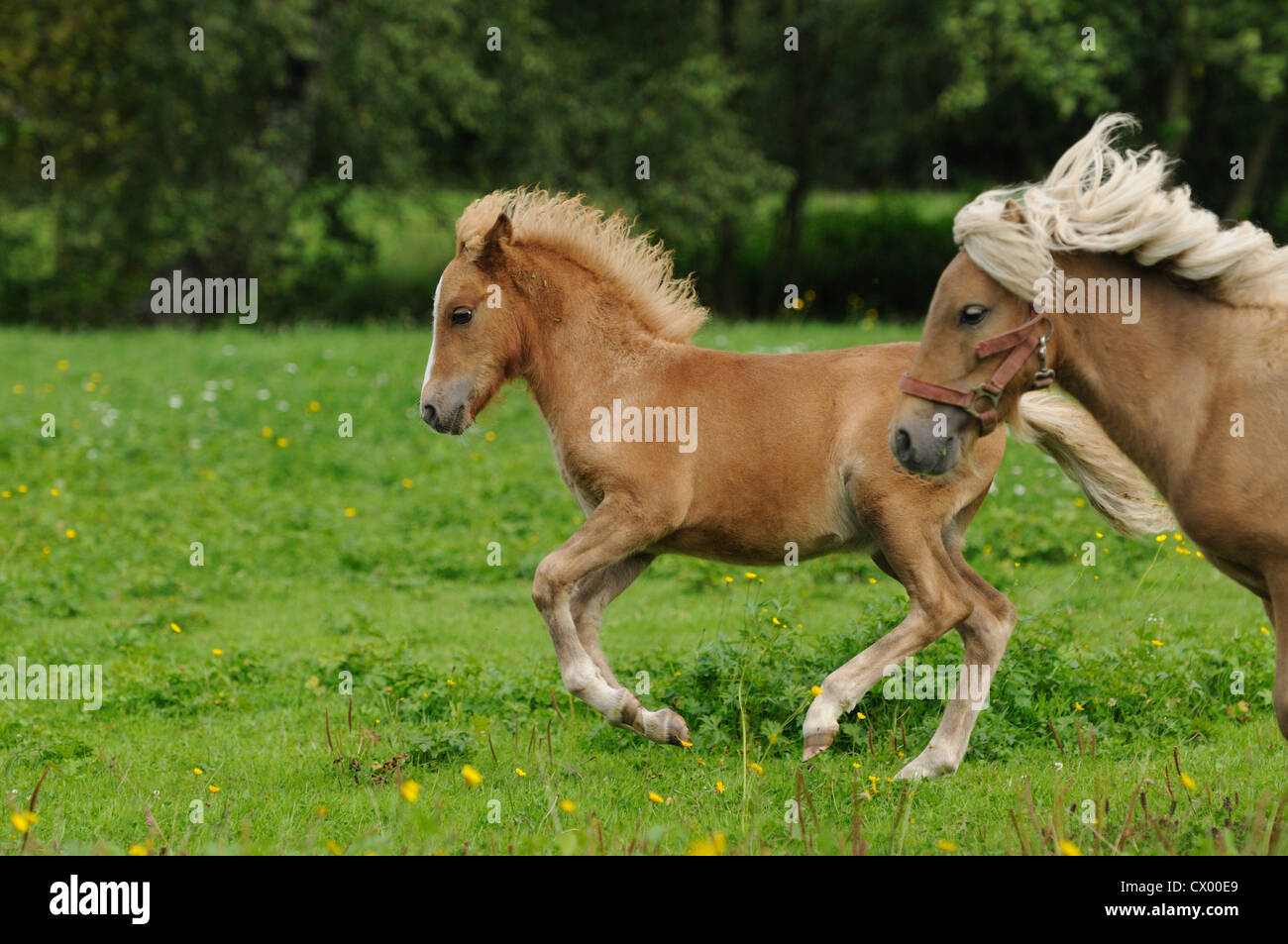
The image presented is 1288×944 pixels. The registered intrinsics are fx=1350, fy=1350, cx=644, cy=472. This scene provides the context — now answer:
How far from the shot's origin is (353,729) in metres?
7.31

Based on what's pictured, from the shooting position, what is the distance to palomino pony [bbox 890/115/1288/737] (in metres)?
4.81

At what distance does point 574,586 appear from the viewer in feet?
21.1

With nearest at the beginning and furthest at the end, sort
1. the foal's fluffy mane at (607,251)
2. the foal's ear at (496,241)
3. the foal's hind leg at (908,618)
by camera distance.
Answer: the foal's hind leg at (908,618) < the foal's ear at (496,241) < the foal's fluffy mane at (607,251)

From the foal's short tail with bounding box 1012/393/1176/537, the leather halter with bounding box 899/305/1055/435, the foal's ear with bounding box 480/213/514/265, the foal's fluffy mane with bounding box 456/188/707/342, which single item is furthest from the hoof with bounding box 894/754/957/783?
the foal's ear with bounding box 480/213/514/265

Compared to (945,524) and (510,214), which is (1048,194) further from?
(510,214)

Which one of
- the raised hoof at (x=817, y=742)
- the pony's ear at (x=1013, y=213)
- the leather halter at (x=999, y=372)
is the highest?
the pony's ear at (x=1013, y=213)

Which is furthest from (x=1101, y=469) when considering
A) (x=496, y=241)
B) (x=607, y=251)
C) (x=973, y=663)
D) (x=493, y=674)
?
(x=493, y=674)

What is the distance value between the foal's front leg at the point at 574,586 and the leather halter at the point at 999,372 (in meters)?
1.76

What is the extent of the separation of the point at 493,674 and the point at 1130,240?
14.4ft

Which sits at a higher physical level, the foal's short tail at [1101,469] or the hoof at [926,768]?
the foal's short tail at [1101,469]

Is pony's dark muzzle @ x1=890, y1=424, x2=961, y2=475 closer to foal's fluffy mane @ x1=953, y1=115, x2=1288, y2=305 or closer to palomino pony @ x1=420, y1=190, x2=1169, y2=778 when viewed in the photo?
foal's fluffy mane @ x1=953, y1=115, x2=1288, y2=305

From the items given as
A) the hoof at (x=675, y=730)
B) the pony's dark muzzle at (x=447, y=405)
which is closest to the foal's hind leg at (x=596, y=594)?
the hoof at (x=675, y=730)

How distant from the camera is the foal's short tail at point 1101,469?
6.53 meters

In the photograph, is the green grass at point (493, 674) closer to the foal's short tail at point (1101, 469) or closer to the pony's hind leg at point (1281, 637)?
the pony's hind leg at point (1281, 637)
